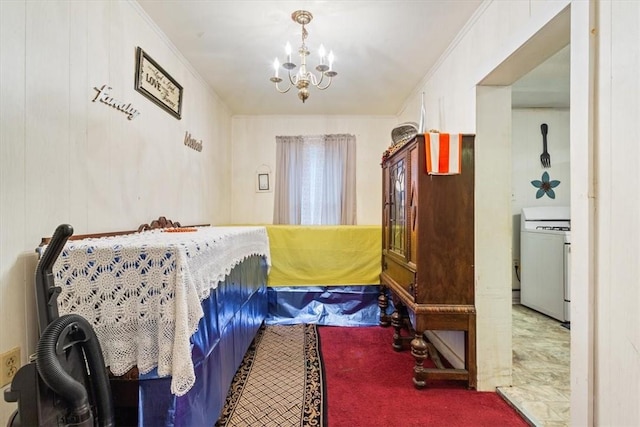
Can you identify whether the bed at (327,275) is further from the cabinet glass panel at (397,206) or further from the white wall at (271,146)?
the white wall at (271,146)

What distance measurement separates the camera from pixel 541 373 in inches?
82.0

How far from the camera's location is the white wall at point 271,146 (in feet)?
13.5

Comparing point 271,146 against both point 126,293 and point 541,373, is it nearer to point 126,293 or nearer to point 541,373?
point 126,293

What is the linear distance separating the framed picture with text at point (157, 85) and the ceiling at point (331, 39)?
0.28 meters

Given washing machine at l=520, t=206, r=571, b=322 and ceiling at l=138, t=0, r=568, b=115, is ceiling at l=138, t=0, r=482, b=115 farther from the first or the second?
washing machine at l=520, t=206, r=571, b=322

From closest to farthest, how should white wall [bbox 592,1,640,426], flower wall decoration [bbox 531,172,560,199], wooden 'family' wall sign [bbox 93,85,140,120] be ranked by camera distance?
white wall [bbox 592,1,640,426], wooden 'family' wall sign [bbox 93,85,140,120], flower wall decoration [bbox 531,172,560,199]

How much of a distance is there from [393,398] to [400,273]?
32.9 inches

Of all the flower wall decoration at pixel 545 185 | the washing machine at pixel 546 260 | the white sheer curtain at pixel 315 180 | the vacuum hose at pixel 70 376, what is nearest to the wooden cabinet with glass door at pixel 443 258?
the vacuum hose at pixel 70 376

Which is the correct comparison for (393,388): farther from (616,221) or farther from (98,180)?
(98,180)

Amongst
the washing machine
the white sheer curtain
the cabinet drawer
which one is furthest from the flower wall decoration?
the cabinet drawer

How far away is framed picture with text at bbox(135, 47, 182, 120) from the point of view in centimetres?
191

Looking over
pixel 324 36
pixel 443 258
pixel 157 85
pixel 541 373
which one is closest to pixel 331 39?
pixel 324 36

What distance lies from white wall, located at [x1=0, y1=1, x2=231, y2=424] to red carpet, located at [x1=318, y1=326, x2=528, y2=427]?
1.53m

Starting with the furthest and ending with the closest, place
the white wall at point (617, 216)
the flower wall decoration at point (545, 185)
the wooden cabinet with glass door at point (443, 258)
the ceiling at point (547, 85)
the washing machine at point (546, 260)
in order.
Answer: the flower wall decoration at point (545, 185), the washing machine at point (546, 260), the ceiling at point (547, 85), the wooden cabinet with glass door at point (443, 258), the white wall at point (617, 216)
